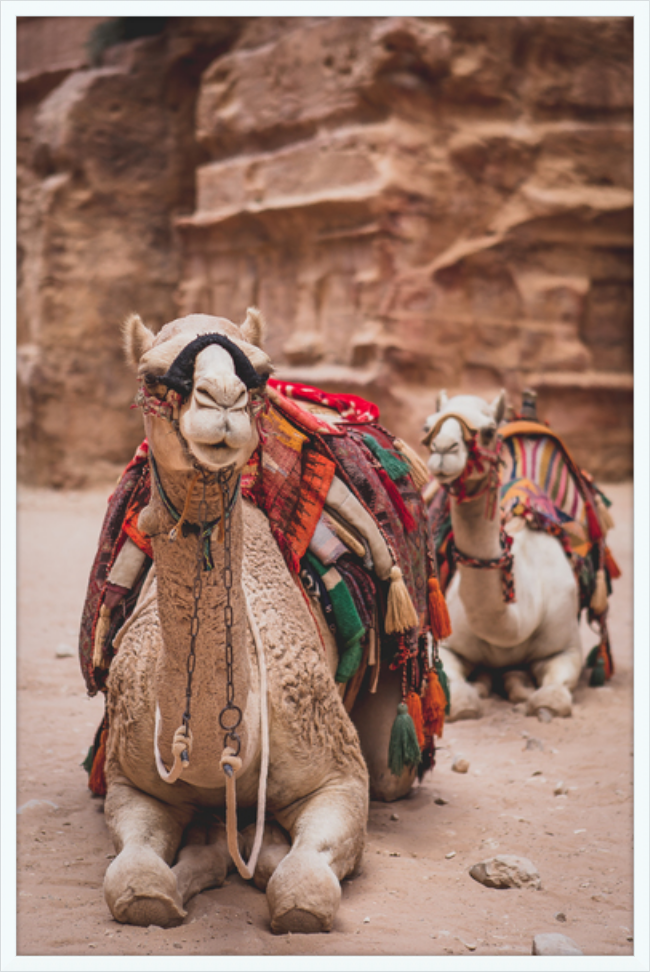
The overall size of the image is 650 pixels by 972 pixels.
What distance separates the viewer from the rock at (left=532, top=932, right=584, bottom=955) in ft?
8.77

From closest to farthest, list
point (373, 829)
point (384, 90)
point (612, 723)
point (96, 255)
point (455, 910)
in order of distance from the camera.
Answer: point (455, 910), point (373, 829), point (612, 723), point (384, 90), point (96, 255)

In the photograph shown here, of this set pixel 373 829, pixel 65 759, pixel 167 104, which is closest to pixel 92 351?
pixel 167 104

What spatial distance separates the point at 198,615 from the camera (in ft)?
8.41

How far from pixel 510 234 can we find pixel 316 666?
9.71 meters

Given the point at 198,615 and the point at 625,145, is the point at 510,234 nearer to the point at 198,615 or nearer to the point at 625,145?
the point at 625,145

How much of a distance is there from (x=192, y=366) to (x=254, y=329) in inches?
18.5

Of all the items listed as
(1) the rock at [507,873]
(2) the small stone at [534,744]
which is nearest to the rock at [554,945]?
(1) the rock at [507,873]

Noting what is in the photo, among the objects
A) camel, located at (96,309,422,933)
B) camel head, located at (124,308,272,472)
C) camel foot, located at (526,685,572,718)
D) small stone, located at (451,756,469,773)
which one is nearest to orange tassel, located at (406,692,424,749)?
camel, located at (96,309,422,933)

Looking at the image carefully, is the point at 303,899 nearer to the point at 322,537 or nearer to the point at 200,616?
the point at 200,616

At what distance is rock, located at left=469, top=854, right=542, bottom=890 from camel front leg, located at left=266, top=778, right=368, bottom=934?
438 millimetres

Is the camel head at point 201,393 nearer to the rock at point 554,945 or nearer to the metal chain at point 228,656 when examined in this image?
the metal chain at point 228,656

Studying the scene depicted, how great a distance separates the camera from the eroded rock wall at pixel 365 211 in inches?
448

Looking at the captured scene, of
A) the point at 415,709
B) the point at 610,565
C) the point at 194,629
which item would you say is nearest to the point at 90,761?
the point at 415,709

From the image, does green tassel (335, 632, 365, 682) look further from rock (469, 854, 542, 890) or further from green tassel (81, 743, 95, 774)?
green tassel (81, 743, 95, 774)
